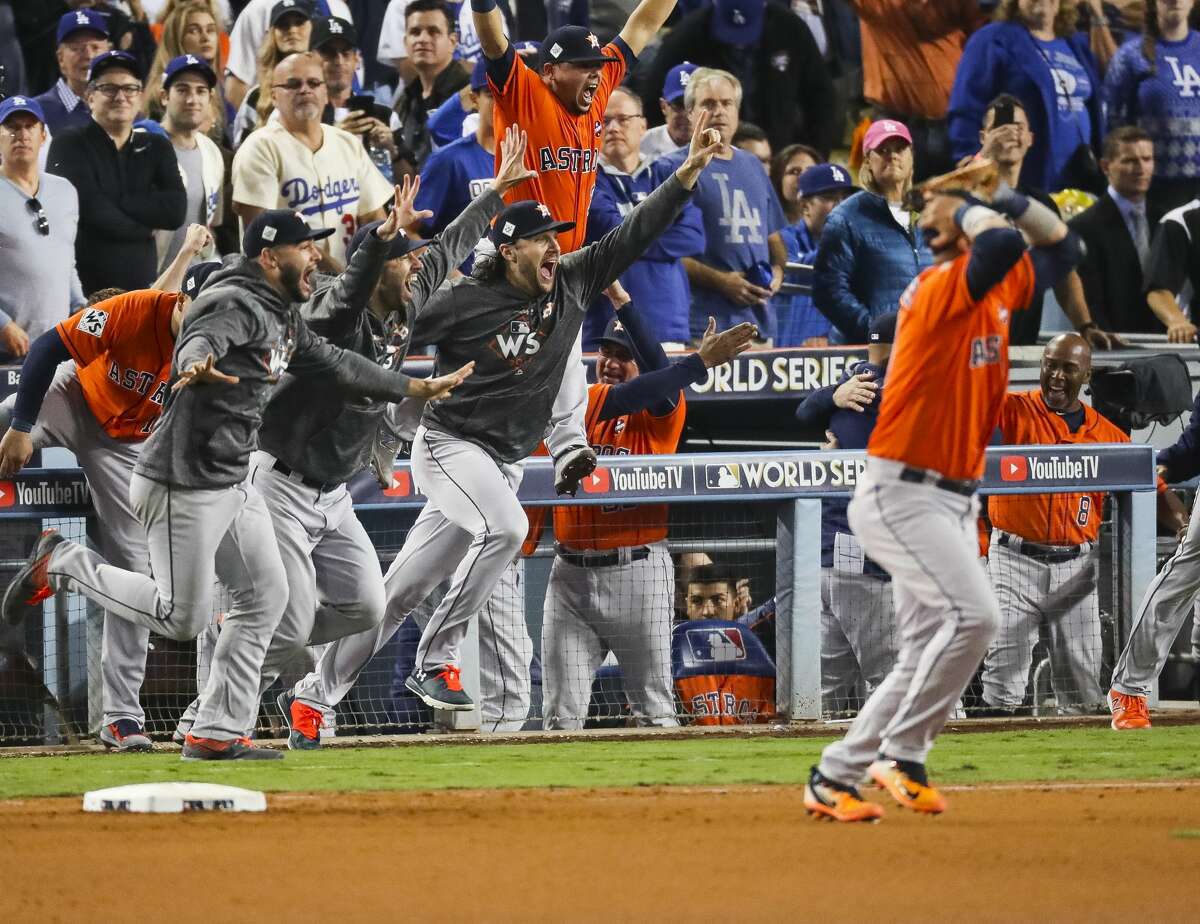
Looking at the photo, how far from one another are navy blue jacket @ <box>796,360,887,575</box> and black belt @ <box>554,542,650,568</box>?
3.39 feet

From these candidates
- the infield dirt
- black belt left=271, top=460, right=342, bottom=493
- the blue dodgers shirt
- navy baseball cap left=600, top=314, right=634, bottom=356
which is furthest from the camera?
the blue dodgers shirt

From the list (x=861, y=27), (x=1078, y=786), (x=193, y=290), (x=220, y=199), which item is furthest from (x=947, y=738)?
(x=861, y=27)

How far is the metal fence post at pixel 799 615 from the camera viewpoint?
9516 millimetres

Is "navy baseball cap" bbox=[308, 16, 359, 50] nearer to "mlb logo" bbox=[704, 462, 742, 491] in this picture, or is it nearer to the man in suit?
"mlb logo" bbox=[704, 462, 742, 491]

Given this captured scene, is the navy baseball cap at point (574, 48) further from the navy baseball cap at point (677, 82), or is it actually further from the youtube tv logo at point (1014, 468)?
the navy baseball cap at point (677, 82)

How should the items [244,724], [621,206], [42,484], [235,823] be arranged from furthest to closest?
[621,206] < [42,484] < [244,724] < [235,823]

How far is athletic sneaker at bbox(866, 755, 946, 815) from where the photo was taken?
5.80m

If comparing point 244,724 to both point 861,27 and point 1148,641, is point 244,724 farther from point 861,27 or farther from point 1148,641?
point 861,27

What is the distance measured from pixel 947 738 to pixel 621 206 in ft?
11.3

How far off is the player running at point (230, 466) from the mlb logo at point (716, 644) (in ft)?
8.46

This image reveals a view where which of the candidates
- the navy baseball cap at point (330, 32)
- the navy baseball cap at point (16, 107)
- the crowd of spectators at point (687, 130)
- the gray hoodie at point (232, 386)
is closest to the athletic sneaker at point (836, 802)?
the gray hoodie at point (232, 386)

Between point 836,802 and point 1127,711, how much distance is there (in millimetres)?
3766

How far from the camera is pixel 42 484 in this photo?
8.88 metres

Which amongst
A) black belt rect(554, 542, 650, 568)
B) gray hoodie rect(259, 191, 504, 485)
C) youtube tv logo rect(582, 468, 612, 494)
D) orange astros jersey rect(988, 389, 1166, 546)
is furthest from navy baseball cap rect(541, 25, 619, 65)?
orange astros jersey rect(988, 389, 1166, 546)
